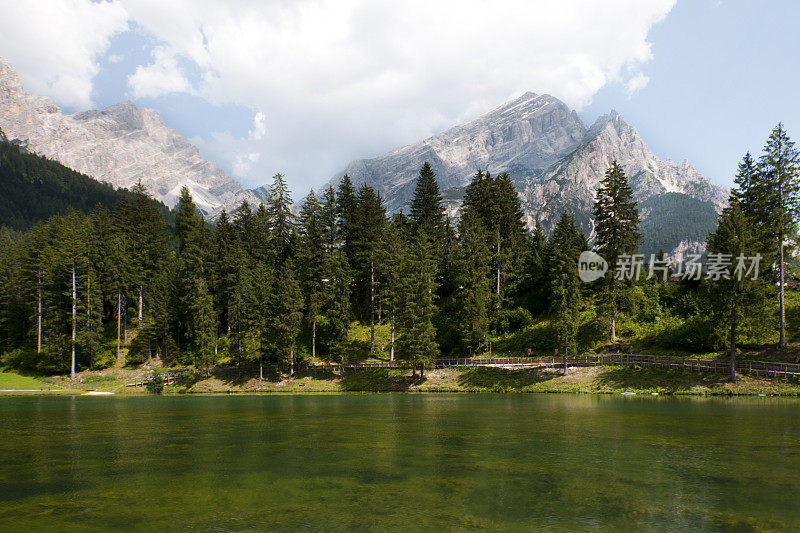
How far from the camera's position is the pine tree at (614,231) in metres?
59.6

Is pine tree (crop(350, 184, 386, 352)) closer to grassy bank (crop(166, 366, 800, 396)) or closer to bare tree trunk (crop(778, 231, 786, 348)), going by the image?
grassy bank (crop(166, 366, 800, 396))

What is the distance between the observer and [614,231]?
61938 mm

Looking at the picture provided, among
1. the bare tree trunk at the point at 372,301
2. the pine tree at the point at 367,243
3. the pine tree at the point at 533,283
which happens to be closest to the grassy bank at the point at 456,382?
the bare tree trunk at the point at 372,301

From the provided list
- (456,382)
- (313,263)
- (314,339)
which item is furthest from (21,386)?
(456,382)

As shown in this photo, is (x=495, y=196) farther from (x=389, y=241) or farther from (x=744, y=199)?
(x=744, y=199)

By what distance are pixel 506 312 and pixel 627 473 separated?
51.6 meters

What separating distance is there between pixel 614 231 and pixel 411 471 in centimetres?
5255

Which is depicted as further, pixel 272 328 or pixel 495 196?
pixel 495 196

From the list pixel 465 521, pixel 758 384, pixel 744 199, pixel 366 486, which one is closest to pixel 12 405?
pixel 366 486

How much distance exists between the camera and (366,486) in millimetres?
17156

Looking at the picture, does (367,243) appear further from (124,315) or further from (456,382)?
(124,315)
